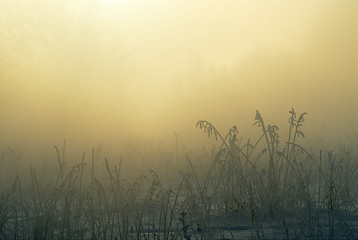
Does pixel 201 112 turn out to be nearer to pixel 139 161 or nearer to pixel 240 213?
pixel 139 161

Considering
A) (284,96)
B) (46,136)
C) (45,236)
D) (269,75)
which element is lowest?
(45,236)

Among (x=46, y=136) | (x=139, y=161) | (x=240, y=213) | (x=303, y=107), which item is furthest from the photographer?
(x=303, y=107)

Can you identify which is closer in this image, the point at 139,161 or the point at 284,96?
the point at 139,161

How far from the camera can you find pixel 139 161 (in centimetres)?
574

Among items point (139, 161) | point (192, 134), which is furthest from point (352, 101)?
point (139, 161)

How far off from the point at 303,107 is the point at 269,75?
10.4 ft

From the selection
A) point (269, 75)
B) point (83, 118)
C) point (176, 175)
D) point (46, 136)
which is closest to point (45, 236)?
point (176, 175)

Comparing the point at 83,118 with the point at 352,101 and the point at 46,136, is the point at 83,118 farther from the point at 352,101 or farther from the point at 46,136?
the point at 352,101

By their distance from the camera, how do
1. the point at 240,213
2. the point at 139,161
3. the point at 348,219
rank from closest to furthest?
the point at 348,219, the point at 240,213, the point at 139,161

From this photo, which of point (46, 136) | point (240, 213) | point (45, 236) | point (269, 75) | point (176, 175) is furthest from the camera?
point (269, 75)

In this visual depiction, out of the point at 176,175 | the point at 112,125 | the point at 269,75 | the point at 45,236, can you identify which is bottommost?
the point at 45,236

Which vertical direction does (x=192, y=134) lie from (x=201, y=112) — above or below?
below

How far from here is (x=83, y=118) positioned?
48.9ft

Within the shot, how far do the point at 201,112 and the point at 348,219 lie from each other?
1833cm
